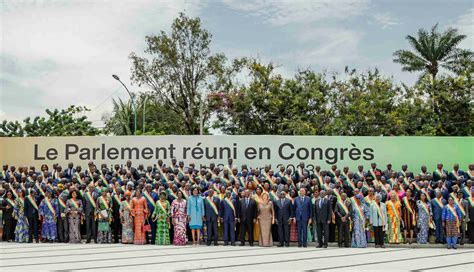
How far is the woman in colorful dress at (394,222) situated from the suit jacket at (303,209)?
1.98m

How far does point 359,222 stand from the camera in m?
14.3

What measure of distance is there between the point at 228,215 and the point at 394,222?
4079 millimetres

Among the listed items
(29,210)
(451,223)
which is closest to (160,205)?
(29,210)

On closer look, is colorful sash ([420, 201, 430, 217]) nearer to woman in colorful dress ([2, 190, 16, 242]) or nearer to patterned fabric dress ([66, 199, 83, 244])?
patterned fabric dress ([66, 199, 83, 244])

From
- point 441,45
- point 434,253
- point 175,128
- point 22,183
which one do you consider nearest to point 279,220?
point 434,253

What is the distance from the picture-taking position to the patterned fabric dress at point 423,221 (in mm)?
14547

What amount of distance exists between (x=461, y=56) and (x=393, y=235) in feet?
71.9

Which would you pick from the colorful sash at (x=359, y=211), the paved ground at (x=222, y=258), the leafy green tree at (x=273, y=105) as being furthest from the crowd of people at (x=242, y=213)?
the leafy green tree at (x=273, y=105)

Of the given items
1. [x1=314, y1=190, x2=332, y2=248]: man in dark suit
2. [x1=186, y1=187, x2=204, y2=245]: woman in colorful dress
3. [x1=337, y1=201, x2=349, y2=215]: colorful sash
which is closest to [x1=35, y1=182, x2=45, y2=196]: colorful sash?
[x1=186, y1=187, x2=204, y2=245]: woman in colorful dress

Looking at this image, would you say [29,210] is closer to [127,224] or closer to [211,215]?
[127,224]

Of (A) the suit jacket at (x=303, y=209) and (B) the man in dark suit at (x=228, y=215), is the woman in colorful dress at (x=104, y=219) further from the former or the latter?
(A) the suit jacket at (x=303, y=209)

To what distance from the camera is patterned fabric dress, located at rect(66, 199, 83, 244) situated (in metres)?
15.0

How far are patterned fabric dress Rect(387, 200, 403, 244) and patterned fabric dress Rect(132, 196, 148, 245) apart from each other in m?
6.02

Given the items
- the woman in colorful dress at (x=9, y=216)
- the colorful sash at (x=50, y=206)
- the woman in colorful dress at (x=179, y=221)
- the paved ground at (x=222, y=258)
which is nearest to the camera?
the paved ground at (x=222, y=258)
